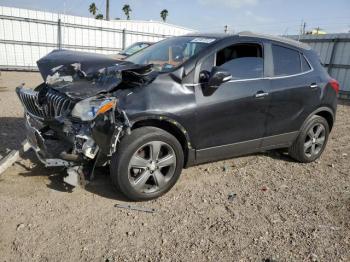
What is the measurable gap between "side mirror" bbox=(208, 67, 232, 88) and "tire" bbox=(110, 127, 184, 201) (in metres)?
0.77

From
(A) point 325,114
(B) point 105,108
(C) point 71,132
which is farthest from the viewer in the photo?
(A) point 325,114

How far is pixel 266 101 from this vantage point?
4.21 meters

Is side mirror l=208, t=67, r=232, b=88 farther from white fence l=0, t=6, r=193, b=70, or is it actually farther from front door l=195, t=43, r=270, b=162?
white fence l=0, t=6, r=193, b=70

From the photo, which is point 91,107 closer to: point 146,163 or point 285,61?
point 146,163

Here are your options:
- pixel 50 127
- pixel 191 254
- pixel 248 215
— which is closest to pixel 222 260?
pixel 191 254

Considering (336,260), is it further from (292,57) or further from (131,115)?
(292,57)

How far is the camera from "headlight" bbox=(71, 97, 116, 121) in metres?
3.14

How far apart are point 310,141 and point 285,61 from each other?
1377 millimetres

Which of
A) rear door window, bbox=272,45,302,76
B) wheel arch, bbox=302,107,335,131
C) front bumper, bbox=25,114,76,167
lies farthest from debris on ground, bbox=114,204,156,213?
wheel arch, bbox=302,107,335,131

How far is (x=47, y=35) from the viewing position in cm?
1659

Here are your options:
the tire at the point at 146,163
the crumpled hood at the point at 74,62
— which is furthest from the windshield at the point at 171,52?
the tire at the point at 146,163

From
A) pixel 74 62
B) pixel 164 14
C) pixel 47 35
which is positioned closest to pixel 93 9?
pixel 164 14

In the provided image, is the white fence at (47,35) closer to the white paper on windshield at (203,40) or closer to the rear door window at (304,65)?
the white paper on windshield at (203,40)

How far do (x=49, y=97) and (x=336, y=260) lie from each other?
3.36 metres
